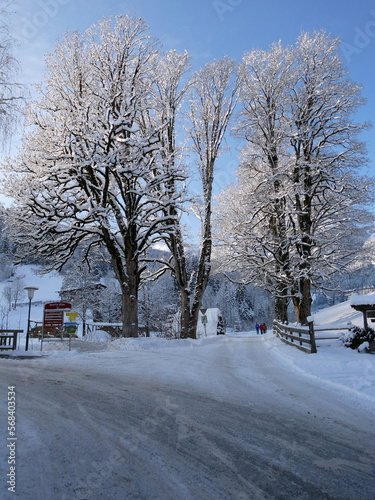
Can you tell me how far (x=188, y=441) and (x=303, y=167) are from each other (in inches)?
585

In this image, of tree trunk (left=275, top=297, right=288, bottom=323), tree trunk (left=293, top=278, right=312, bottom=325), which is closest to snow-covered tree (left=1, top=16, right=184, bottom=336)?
tree trunk (left=293, top=278, right=312, bottom=325)

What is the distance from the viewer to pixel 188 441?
3209 millimetres

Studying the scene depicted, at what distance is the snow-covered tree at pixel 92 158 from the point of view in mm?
12562

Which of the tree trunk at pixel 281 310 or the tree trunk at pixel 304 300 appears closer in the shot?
the tree trunk at pixel 304 300

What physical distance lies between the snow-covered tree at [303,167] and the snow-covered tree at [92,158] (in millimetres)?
5601

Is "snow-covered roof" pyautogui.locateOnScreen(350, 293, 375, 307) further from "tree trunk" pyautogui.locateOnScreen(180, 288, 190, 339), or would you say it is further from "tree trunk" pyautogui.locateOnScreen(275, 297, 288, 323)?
"tree trunk" pyautogui.locateOnScreen(275, 297, 288, 323)

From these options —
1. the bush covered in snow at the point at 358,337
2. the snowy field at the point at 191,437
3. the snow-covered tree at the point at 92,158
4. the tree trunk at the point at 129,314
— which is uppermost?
the snow-covered tree at the point at 92,158

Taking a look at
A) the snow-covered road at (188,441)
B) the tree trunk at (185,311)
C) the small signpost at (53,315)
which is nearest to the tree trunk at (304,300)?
the tree trunk at (185,311)

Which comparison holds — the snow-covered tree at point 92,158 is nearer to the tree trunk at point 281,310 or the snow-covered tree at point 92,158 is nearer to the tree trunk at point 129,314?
the tree trunk at point 129,314

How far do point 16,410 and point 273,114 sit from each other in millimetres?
18059

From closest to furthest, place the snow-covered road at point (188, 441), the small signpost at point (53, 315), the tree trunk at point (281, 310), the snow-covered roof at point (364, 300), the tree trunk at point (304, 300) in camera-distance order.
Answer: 1. the snow-covered road at point (188, 441)
2. the snow-covered roof at point (364, 300)
3. the small signpost at point (53, 315)
4. the tree trunk at point (304, 300)
5. the tree trunk at point (281, 310)

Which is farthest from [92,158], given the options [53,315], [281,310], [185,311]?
[281,310]

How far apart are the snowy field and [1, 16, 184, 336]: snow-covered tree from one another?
7.84 metres

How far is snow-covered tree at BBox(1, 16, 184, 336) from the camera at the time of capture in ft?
41.2
